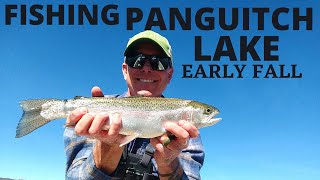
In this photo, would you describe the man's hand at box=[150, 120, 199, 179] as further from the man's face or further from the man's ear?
the man's ear

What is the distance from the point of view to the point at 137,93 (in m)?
10.0

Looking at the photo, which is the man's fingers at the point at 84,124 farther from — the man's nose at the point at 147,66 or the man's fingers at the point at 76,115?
the man's nose at the point at 147,66

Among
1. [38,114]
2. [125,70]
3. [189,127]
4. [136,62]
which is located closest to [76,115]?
[38,114]

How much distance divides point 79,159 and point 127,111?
1.98 m

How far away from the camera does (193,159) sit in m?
10.0

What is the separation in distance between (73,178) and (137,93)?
1.90m

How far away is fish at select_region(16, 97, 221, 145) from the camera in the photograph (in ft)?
25.5

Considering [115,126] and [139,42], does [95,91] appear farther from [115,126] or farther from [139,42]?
[139,42]

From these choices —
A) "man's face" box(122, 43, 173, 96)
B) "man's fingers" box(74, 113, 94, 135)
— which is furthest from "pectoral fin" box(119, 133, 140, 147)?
"man's face" box(122, 43, 173, 96)

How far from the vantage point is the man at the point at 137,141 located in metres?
7.64

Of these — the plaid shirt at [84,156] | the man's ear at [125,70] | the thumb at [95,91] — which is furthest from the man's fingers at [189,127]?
the man's ear at [125,70]

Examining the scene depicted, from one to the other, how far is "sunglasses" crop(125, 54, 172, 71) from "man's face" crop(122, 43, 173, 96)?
0.06 m

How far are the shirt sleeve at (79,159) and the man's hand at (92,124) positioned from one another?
0.85 metres

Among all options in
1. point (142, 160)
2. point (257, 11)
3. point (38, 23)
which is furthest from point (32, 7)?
point (142, 160)
